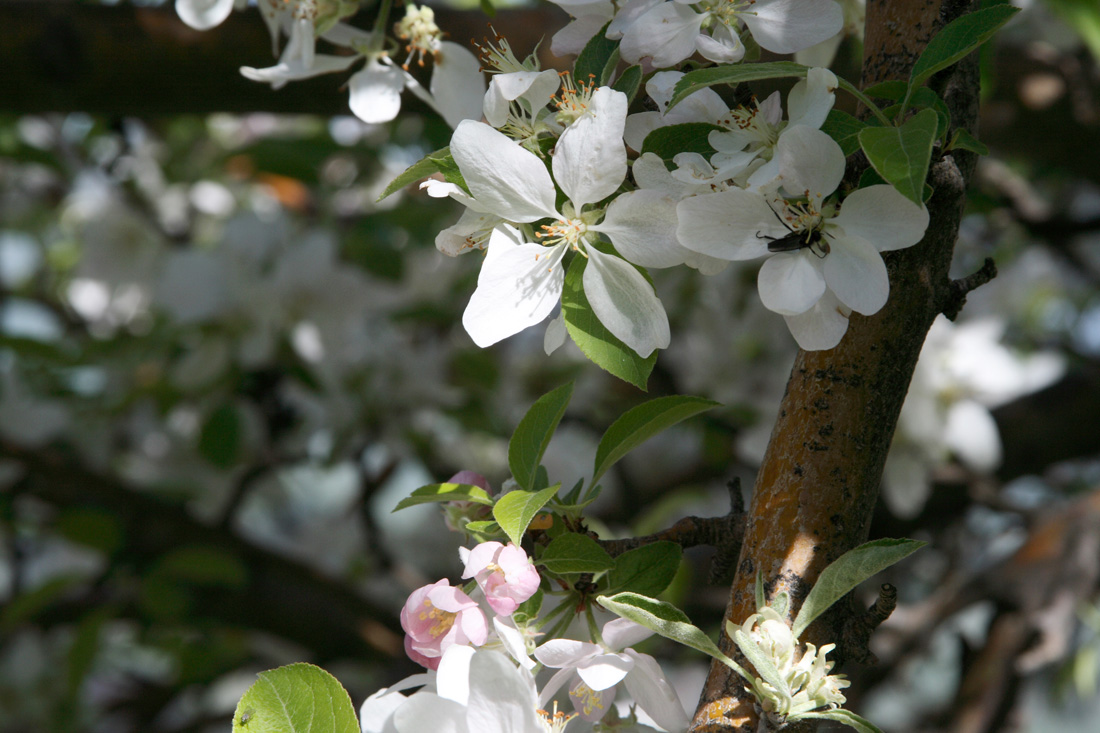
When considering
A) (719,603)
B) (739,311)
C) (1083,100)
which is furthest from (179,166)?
(1083,100)

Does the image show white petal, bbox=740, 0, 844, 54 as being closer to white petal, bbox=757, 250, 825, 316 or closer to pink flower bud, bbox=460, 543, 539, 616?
white petal, bbox=757, 250, 825, 316

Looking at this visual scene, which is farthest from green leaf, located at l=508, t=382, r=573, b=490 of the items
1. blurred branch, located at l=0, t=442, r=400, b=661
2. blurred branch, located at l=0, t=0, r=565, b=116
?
blurred branch, located at l=0, t=442, r=400, b=661

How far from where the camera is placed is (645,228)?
421 mm

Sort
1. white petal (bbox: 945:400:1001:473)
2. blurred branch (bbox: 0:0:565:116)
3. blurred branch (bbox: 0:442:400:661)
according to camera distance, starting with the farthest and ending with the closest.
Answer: blurred branch (bbox: 0:442:400:661)
white petal (bbox: 945:400:1001:473)
blurred branch (bbox: 0:0:565:116)

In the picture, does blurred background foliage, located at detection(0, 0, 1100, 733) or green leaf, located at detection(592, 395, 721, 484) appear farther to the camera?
blurred background foliage, located at detection(0, 0, 1100, 733)

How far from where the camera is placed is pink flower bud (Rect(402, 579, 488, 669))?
0.42 meters

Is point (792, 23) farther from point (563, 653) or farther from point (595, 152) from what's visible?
point (563, 653)

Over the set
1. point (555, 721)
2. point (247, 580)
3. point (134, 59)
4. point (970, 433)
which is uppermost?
point (555, 721)

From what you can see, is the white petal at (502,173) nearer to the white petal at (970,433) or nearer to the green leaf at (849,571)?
the green leaf at (849,571)

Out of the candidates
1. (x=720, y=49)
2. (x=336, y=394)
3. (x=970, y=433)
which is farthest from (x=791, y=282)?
(x=336, y=394)

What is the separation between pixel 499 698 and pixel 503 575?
5 centimetres

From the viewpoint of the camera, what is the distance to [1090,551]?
1.31m

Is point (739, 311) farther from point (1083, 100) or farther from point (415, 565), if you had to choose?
point (415, 565)

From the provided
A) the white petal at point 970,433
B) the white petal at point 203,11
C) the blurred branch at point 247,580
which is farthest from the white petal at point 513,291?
the blurred branch at point 247,580
